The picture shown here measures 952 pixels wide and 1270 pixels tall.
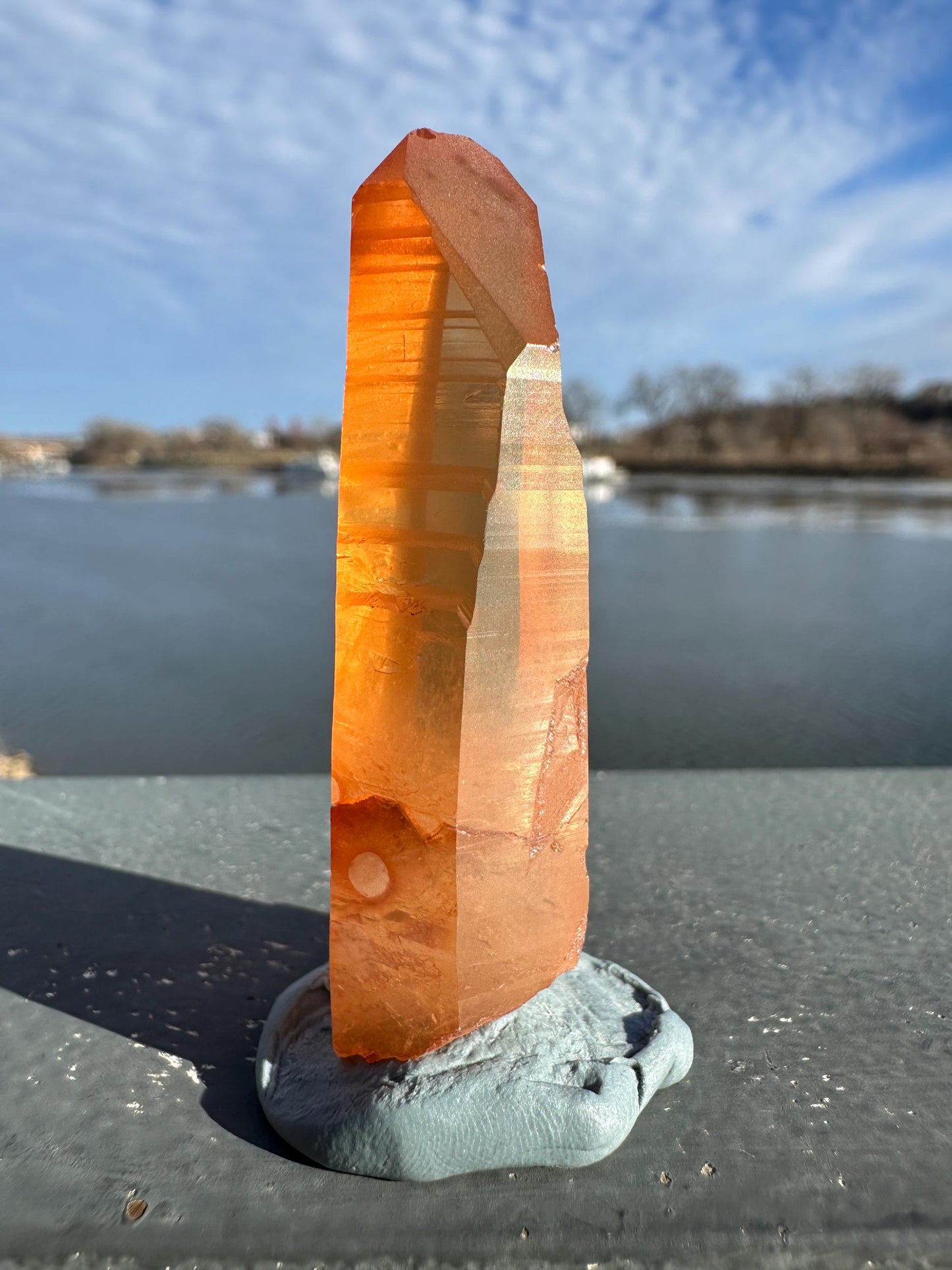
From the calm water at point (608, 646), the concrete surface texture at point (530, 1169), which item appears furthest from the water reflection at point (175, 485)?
the concrete surface texture at point (530, 1169)

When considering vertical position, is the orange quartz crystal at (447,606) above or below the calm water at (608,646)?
above

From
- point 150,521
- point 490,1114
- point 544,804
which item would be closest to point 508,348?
point 544,804

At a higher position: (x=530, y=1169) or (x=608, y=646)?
(x=530, y=1169)

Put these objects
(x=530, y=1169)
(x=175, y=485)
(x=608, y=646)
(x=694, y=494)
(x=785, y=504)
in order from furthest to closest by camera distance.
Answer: (x=175, y=485), (x=694, y=494), (x=785, y=504), (x=608, y=646), (x=530, y=1169)

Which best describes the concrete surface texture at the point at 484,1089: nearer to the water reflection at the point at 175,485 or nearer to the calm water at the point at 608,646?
the calm water at the point at 608,646

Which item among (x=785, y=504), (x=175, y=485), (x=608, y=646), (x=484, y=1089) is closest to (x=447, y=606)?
(x=484, y=1089)

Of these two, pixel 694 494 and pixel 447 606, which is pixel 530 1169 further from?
pixel 694 494
